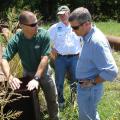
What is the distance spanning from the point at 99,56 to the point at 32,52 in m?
1.51

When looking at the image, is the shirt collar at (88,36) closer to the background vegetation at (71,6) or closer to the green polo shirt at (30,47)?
the green polo shirt at (30,47)

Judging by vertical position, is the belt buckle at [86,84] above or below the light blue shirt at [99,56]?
below

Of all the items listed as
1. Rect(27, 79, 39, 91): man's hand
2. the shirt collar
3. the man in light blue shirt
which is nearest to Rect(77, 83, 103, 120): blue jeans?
the man in light blue shirt

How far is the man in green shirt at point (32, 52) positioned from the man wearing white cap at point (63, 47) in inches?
46.2

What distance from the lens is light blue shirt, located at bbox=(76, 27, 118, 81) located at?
177 inches

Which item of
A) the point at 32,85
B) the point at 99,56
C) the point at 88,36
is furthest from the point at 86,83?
the point at 32,85

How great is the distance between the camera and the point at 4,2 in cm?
2047

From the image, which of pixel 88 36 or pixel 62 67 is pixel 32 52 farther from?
pixel 62 67

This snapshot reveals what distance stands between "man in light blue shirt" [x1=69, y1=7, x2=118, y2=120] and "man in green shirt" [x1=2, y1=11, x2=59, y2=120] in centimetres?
75

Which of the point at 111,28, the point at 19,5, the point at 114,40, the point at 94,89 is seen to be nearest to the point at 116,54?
the point at 114,40

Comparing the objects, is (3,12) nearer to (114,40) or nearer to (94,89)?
(114,40)

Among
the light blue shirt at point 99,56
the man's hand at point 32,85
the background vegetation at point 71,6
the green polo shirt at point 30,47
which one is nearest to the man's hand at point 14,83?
the man's hand at point 32,85

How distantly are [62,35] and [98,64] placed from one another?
2795 mm

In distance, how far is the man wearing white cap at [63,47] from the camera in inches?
287
